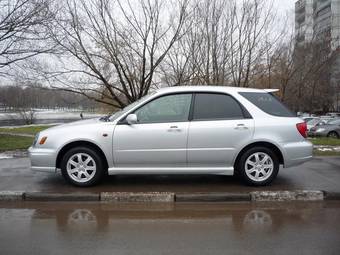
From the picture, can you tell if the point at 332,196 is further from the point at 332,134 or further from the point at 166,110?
the point at 332,134

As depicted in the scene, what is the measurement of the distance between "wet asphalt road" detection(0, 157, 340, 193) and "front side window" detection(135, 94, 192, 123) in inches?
45.7

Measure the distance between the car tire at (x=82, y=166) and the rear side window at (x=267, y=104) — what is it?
276 centimetres

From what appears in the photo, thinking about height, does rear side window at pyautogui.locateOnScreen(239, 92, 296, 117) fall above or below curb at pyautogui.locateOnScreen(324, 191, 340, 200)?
above

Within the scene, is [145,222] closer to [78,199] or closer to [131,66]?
[78,199]

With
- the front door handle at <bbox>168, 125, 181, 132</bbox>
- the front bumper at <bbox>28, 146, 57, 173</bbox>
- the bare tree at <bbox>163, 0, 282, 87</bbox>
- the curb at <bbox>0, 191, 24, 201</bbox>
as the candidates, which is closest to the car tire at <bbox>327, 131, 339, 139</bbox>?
the bare tree at <bbox>163, 0, 282, 87</bbox>

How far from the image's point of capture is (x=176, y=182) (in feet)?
22.3

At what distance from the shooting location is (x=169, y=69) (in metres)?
18.8

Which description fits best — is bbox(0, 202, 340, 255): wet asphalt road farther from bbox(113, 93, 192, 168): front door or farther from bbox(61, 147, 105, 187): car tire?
bbox(113, 93, 192, 168): front door

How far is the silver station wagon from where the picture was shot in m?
6.25

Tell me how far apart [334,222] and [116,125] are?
357cm

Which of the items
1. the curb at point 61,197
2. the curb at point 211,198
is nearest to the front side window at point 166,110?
the curb at point 211,198

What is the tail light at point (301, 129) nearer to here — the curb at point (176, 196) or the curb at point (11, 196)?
the curb at point (176, 196)

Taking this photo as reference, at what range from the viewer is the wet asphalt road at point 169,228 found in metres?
4.02

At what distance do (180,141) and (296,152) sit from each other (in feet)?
6.54
